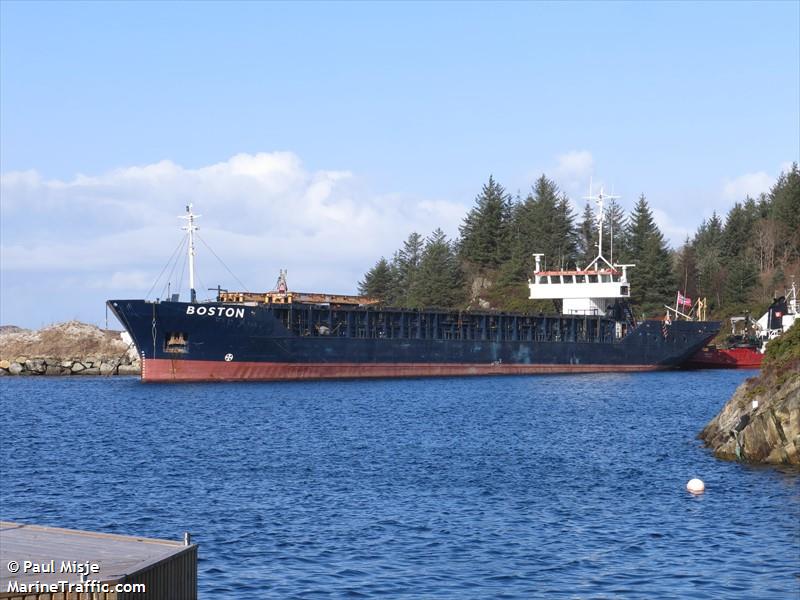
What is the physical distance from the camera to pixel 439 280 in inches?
5325

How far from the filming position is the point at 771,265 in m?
144

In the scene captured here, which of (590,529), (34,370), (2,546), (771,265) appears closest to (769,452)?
(590,529)

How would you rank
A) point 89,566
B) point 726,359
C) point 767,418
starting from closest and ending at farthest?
point 89,566
point 767,418
point 726,359

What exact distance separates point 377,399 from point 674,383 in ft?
90.3

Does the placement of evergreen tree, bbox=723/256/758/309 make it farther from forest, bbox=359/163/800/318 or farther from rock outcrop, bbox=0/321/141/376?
rock outcrop, bbox=0/321/141/376

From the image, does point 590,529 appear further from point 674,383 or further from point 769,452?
point 674,383

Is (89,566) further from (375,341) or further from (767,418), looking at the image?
(375,341)

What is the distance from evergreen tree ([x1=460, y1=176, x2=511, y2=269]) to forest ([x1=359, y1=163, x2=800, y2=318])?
0.47 feet

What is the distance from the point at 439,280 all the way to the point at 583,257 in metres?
23.8

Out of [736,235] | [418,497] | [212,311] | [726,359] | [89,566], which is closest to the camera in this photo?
[89,566]

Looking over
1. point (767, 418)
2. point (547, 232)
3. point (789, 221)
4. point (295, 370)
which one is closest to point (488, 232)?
point (547, 232)

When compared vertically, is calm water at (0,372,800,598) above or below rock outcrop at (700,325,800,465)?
below

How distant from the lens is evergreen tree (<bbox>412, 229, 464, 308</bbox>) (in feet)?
441

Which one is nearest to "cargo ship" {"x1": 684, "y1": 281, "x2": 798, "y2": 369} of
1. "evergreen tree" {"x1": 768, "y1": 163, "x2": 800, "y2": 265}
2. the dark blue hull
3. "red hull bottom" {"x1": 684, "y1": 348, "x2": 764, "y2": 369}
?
"red hull bottom" {"x1": 684, "y1": 348, "x2": 764, "y2": 369}
